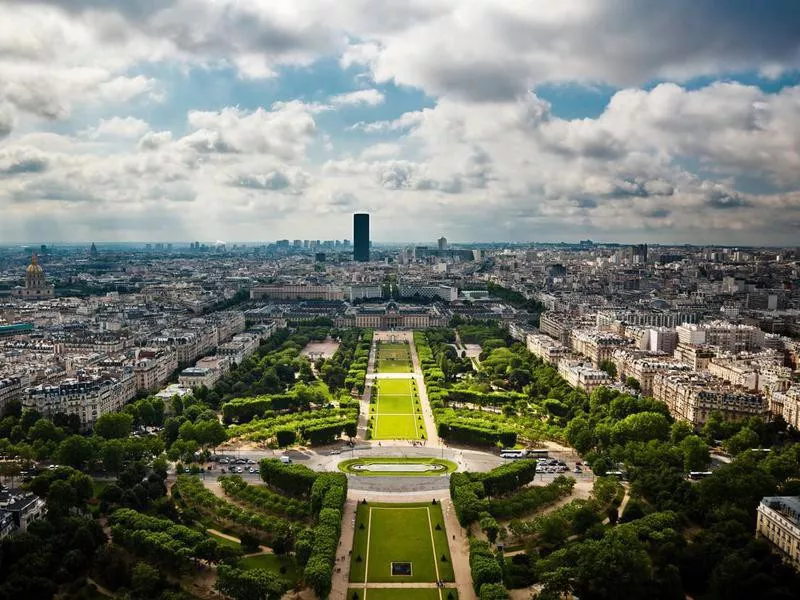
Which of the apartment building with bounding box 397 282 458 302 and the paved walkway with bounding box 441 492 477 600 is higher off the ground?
the apartment building with bounding box 397 282 458 302

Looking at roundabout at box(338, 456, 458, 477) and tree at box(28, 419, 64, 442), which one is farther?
tree at box(28, 419, 64, 442)

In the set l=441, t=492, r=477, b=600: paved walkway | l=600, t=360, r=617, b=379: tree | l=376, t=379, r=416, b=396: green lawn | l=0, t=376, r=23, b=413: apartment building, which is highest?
l=0, t=376, r=23, b=413: apartment building

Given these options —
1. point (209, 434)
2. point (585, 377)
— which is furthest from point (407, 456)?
point (585, 377)

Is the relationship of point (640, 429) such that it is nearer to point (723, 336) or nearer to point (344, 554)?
point (344, 554)

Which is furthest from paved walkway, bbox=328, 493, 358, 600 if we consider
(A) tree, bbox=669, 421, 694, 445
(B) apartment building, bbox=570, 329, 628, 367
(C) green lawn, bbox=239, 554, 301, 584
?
(B) apartment building, bbox=570, 329, 628, 367

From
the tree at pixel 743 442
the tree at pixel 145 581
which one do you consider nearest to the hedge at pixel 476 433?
the tree at pixel 743 442

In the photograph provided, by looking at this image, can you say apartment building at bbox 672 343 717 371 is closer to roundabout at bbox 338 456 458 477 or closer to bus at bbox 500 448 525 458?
bus at bbox 500 448 525 458

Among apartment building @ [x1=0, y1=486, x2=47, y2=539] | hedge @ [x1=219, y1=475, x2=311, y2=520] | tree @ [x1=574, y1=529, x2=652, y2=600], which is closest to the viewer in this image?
tree @ [x1=574, y1=529, x2=652, y2=600]

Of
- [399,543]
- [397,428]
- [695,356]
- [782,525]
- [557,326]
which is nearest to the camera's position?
[782,525]
